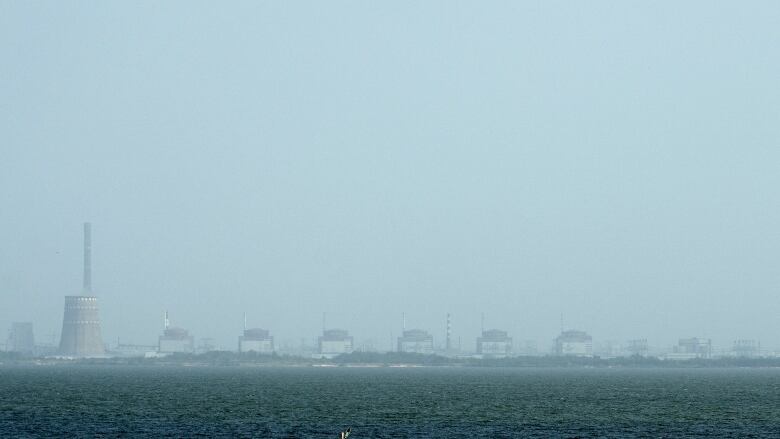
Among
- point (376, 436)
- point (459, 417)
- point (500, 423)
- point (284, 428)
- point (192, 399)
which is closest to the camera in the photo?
point (376, 436)

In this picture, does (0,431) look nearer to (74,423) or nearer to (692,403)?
(74,423)

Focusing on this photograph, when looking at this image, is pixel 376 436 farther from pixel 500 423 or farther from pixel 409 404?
pixel 409 404

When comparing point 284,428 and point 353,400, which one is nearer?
point 284,428

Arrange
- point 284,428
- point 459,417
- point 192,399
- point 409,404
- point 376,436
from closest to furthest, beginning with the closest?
point 376,436 → point 284,428 → point 459,417 → point 409,404 → point 192,399

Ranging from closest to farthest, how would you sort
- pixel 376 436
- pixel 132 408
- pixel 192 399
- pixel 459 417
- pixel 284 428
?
pixel 376 436
pixel 284 428
pixel 459 417
pixel 132 408
pixel 192 399

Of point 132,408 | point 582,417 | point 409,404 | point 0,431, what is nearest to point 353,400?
point 409,404

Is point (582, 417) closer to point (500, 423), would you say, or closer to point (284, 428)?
point (500, 423)

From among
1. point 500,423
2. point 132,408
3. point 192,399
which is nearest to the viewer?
point 500,423

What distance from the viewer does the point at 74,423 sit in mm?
105312

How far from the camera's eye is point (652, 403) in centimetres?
14988

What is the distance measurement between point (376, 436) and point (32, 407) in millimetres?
54845

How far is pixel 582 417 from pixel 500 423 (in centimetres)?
1307

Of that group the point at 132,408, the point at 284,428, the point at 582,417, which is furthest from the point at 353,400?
the point at 284,428

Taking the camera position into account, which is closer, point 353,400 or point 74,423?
point 74,423
